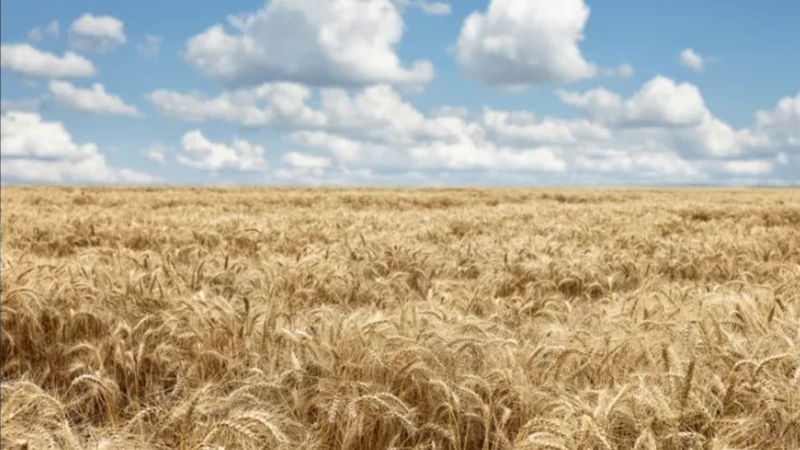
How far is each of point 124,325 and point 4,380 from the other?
732 millimetres

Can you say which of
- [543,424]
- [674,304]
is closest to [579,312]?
[674,304]

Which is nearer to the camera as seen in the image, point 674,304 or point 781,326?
point 781,326

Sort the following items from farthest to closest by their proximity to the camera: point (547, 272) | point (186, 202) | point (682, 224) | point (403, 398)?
point (186, 202) < point (682, 224) < point (547, 272) < point (403, 398)

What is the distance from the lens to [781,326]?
4.01 meters

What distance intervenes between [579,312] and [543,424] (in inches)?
104

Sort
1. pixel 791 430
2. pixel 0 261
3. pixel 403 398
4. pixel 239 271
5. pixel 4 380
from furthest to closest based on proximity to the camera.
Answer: pixel 239 271, pixel 0 261, pixel 4 380, pixel 403 398, pixel 791 430

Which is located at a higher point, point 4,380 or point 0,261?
point 0,261

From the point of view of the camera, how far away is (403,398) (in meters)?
2.99

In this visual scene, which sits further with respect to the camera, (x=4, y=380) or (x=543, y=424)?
(x=4, y=380)

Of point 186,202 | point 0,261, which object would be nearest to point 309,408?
point 0,261

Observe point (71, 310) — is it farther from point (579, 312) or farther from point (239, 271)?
point (579, 312)

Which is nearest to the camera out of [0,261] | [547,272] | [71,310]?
[71,310]

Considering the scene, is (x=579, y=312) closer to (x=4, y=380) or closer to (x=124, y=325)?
(x=124, y=325)

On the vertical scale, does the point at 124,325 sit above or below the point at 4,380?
above
